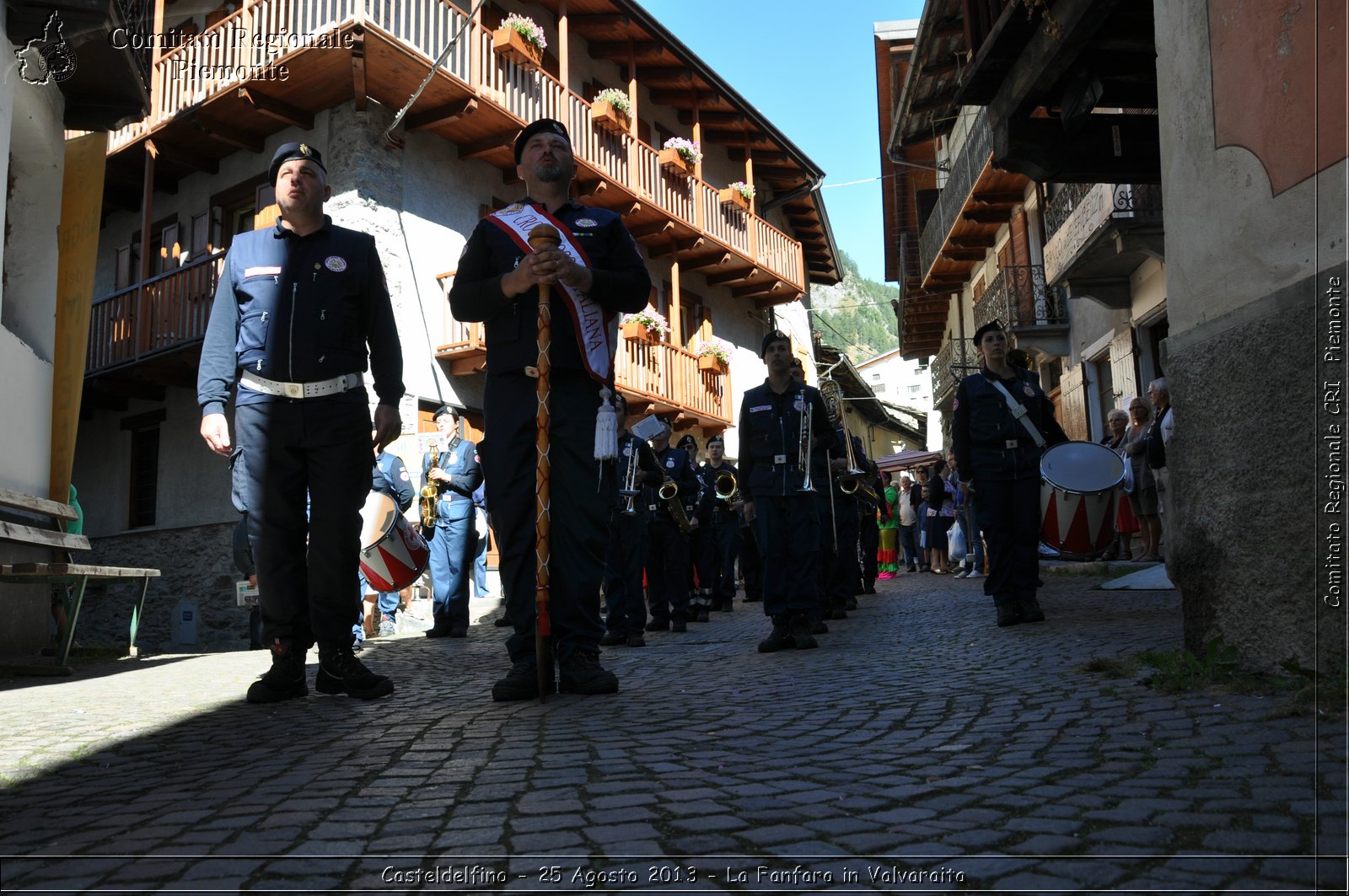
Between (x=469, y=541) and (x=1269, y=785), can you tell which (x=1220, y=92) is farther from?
(x=469, y=541)

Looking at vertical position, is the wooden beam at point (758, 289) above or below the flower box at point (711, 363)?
above

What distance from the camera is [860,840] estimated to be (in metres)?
2.30

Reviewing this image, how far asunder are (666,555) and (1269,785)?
7.50m

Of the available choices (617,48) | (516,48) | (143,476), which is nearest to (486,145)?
(516,48)

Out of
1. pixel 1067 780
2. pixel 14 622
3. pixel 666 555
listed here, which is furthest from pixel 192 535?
pixel 1067 780

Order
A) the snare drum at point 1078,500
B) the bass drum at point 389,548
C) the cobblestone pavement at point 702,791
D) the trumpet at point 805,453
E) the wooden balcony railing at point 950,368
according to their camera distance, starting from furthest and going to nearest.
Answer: the wooden balcony railing at point 950,368, the bass drum at point 389,548, the snare drum at point 1078,500, the trumpet at point 805,453, the cobblestone pavement at point 702,791

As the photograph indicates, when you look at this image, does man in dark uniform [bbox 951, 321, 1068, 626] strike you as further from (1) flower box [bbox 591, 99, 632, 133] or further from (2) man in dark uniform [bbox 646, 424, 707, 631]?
(1) flower box [bbox 591, 99, 632, 133]

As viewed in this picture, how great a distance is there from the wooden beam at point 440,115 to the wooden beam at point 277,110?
1.49 meters

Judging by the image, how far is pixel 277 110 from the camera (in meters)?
17.3

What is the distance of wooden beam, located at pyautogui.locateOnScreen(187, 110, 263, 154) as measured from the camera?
17.8 m

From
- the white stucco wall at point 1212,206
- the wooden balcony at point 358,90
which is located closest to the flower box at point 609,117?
the wooden balcony at point 358,90

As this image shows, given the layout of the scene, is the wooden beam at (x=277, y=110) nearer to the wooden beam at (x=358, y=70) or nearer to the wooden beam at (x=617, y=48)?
the wooden beam at (x=358, y=70)

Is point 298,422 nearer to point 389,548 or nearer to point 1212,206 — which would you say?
point 1212,206

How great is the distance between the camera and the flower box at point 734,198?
85.7 ft
